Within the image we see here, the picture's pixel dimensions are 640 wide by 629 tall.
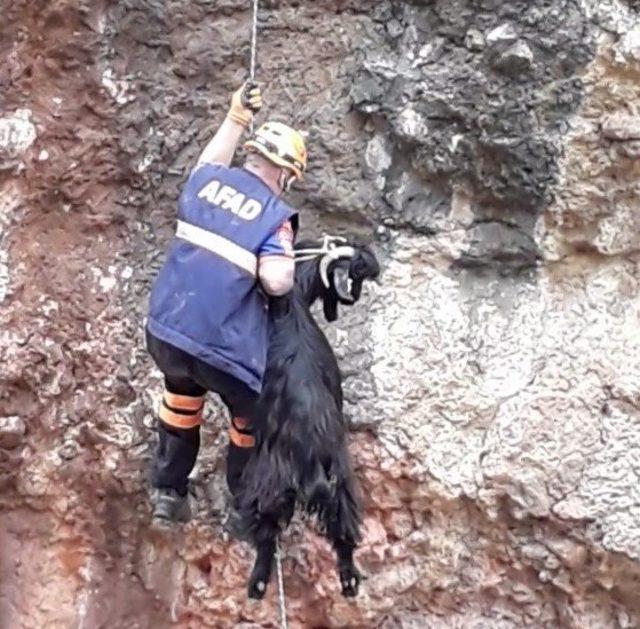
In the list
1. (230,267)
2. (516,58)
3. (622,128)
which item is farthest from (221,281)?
(622,128)

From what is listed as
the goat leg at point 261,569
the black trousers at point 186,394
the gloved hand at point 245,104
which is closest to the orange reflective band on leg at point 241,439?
the black trousers at point 186,394

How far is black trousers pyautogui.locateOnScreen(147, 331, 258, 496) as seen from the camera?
2330mm

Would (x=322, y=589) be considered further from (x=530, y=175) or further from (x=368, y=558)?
(x=530, y=175)

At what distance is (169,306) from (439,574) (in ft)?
3.37

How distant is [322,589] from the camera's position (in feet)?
9.59

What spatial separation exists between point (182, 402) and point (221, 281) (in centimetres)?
33

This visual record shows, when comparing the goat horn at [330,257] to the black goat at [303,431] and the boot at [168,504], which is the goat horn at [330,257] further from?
the boot at [168,504]

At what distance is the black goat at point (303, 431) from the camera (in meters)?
2.34

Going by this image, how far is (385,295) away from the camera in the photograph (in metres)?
2.95

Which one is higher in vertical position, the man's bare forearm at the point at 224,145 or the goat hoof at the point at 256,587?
the man's bare forearm at the point at 224,145

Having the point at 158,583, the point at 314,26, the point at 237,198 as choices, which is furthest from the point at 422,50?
the point at 158,583

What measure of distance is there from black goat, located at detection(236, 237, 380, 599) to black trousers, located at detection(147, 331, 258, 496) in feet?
0.18

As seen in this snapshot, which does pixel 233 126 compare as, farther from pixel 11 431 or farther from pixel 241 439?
pixel 11 431

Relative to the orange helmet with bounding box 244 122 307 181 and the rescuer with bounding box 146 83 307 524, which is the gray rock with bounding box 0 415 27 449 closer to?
the rescuer with bounding box 146 83 307 524
